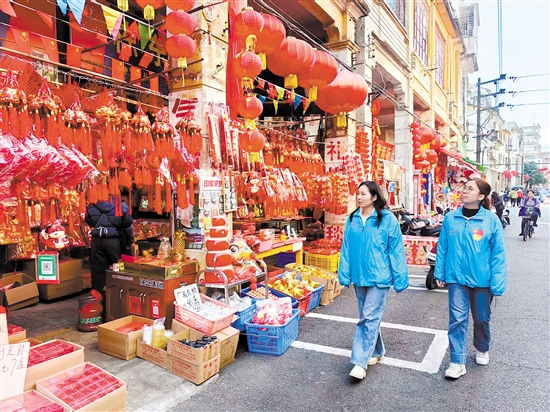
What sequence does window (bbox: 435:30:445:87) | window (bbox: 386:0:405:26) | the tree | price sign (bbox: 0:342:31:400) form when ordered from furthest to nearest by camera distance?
the tree → window (bbox: 435:30:445:87) → window (bbox: 386:0:405:26) → price sign (bbox: 0:342:31:400)

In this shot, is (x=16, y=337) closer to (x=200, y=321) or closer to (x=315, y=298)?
(x=200, y=321)

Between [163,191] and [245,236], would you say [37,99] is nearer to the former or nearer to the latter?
[163,191]

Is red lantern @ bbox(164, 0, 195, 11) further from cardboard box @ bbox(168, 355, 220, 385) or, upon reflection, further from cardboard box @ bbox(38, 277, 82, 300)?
cardboard box @ bbox(38, 277, 82, 300)

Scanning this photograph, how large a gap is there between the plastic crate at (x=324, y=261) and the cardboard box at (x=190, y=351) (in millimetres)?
4685

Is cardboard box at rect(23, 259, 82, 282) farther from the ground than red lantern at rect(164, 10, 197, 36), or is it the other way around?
red lantern at rect(164, 10, 197, 36)

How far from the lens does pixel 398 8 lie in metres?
14.7

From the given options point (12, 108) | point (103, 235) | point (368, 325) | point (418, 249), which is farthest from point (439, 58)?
point (12, 108)

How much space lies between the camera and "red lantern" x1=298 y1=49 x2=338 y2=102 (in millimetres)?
A: 6280

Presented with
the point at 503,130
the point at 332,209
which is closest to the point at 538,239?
the point at 332,209

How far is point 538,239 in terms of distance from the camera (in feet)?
50.6

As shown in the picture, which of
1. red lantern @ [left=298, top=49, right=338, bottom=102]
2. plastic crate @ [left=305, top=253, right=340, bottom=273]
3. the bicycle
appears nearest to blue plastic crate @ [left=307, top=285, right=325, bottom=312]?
plastic crate @ [left=305, top=253, right=340, bottom=273]

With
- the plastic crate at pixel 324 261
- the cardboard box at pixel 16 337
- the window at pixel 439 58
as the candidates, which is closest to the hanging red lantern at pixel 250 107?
the cardboard box at pixel 16 337

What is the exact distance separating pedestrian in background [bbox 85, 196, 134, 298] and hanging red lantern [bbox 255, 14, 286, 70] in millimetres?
3089

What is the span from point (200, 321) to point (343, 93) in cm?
493
